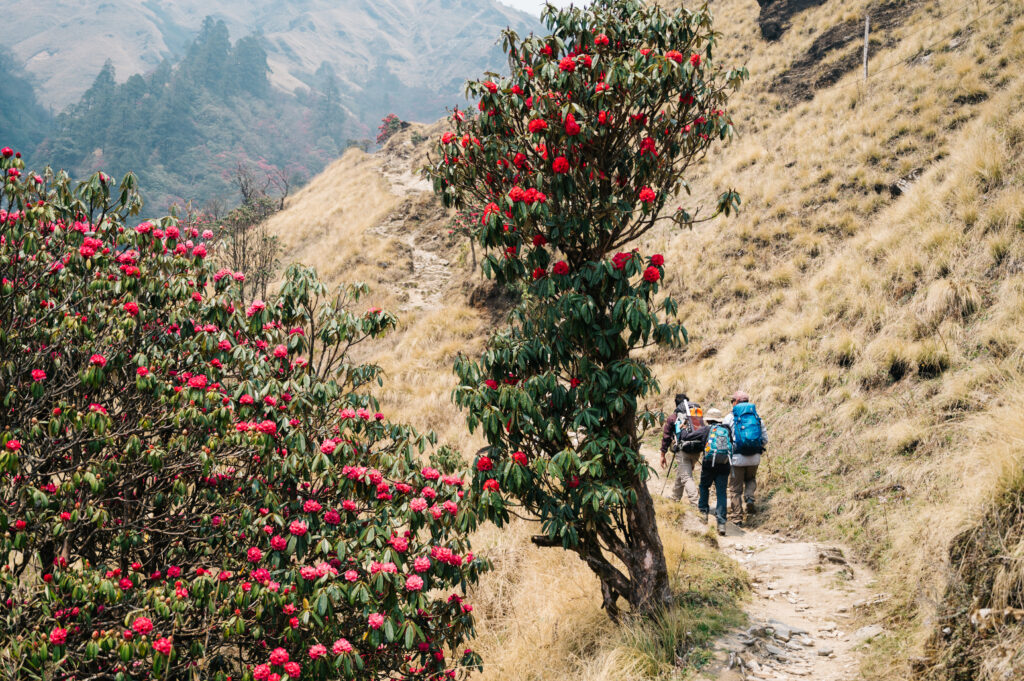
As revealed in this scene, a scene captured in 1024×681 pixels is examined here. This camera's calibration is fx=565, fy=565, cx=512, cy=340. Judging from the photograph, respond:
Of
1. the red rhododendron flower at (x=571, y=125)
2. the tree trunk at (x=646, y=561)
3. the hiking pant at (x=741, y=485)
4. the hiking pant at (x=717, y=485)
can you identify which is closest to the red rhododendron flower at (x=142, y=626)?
the tree trunk at (x=646, y=561)

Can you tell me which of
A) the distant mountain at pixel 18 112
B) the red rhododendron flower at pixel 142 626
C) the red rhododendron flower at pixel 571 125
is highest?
the distant mountain at pixel 18 112

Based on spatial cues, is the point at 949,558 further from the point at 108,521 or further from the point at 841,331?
the point at 841,331

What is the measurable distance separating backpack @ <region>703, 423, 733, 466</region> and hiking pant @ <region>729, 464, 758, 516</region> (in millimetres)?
309

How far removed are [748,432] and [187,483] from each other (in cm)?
637

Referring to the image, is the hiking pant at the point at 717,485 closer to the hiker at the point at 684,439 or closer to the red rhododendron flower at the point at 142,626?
the hiker at the point at 684,439

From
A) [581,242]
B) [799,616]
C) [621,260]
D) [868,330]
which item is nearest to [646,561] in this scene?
[799,616]

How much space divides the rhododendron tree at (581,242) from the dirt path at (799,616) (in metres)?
0.77

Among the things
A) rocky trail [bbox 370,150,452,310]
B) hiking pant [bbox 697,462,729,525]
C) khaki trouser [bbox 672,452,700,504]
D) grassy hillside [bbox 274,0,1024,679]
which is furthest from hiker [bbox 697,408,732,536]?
rocky trail [bbox 370,150,452,310]

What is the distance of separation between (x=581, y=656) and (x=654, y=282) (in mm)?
3150

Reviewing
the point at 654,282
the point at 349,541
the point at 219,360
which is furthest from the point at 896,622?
the point at 219,360

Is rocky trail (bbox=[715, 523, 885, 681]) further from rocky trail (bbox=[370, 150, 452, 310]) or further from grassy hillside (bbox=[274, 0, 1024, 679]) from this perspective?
rocky trail (bbox=[370, 150, 452, 310])

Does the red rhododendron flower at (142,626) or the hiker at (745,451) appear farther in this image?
the hiker at (745,451)

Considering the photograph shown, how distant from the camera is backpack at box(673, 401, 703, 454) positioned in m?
7.81

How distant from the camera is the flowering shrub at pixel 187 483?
338 centimetres
